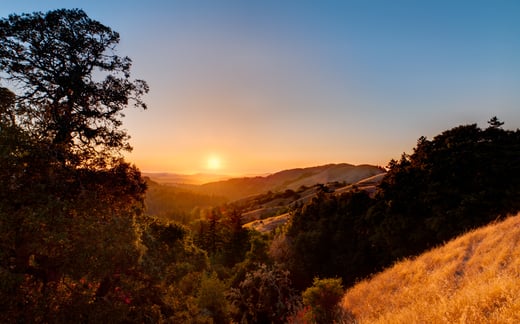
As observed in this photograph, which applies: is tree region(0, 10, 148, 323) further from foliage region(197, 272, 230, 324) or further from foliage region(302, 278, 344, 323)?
foliage region(197, 272, 230, 324)

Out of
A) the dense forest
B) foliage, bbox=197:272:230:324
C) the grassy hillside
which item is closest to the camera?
the grassy hillside

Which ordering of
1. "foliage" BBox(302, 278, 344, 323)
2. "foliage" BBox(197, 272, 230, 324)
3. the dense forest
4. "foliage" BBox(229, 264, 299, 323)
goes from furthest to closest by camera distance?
"foliage" BBox(197, 272, 230, 324) < "foliage" BBox(229, 264, 299, 323) < "foliage" BBox(302, 278, 344, 323) < the dense forest

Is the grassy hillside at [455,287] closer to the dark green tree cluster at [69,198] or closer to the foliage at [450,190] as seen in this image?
the foliage at [450,190]

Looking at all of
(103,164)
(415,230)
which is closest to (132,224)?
(103,164)

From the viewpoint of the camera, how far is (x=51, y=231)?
318 inches

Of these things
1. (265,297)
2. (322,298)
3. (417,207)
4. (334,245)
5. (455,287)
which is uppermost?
(417,207)

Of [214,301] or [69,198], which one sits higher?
[69,198]

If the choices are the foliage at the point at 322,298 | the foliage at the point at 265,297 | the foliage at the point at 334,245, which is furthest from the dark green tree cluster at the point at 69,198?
the foliage at the point at 334,245

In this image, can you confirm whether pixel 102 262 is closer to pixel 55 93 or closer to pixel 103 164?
pixel 103 164

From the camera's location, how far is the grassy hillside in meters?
6.61

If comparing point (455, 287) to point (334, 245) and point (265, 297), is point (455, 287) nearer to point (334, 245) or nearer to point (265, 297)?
point (265, 297)

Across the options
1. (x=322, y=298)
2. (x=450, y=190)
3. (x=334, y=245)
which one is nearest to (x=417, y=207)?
(x=450, y=190)

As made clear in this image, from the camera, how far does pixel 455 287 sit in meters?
10.3

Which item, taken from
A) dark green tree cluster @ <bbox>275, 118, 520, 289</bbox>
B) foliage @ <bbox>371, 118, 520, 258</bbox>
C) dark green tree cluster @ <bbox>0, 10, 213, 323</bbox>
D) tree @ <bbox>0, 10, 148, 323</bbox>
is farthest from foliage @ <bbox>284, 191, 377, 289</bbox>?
tree @ <bbox>0, 10, 148, 323</bbox>
